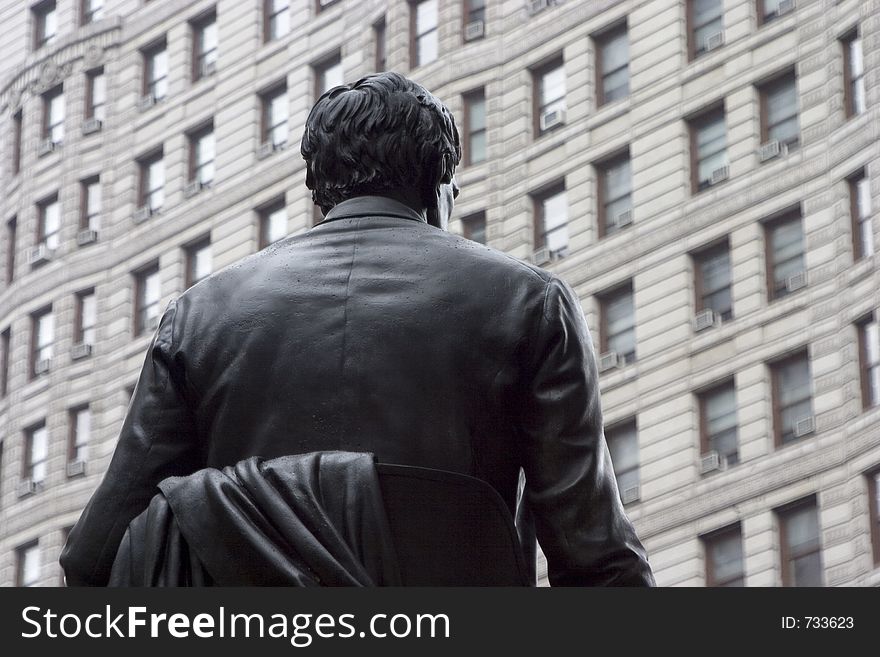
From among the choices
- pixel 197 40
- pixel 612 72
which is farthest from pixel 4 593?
pixel 197 40

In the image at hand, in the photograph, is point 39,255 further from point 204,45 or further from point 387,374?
point 387,374

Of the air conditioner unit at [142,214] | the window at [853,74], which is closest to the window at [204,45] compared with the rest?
the air conditioner unit at [142,214]

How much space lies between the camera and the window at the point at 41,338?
238ft

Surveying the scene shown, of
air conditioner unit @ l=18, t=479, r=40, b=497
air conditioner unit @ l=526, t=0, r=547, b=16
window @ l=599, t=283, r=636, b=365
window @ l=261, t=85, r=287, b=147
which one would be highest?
window @ l=261, t=85, r=287, b=147

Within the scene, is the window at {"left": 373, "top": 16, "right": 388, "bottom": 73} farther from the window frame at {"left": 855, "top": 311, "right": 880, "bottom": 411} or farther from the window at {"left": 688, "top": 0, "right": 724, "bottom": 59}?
the window frame at {"left": 855, "top": 311, "right": 880, "bottom": 411}

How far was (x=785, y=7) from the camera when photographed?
2240 inches

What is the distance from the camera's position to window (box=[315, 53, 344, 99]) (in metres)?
67.6

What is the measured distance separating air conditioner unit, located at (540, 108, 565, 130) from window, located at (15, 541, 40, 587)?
730 inches

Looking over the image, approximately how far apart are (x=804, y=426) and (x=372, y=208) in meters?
47.1

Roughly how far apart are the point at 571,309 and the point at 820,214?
48.6 m

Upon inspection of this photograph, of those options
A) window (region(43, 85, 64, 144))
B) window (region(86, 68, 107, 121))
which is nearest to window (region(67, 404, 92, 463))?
window (region(43, 85, 64, 144))

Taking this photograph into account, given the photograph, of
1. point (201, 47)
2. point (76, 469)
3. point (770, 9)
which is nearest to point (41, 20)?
point (201, 47)

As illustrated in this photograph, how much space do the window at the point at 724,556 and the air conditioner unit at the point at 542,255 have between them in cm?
882

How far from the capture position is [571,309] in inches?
237
